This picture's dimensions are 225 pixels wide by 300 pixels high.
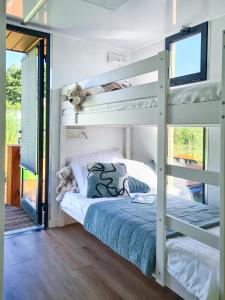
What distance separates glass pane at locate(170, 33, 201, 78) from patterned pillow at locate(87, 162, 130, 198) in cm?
127

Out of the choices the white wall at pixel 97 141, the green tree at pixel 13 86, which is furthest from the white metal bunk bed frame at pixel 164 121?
the green tree at pixel 13 86

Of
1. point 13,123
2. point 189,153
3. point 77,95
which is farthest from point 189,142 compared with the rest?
point 13,123

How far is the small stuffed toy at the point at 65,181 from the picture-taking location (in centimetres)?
290

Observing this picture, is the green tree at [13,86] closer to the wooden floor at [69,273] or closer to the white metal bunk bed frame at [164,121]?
the wooden floor at [69,273]

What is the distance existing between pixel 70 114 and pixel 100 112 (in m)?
0.63

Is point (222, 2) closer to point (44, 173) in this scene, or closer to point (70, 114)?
point (70, 114)

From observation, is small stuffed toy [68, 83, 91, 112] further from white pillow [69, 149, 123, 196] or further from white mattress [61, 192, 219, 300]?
white mattress [61, 192, 219, 300]

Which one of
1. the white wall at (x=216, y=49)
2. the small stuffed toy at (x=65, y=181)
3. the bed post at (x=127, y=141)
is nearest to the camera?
the white wall at (x=216, y=49)

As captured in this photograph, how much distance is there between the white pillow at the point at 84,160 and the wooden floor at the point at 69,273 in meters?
0.57

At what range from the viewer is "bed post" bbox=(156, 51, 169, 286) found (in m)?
1.48

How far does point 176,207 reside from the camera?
208cm

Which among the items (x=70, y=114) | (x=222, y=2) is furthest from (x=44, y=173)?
(x=222, y=2)

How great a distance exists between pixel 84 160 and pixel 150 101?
1.59m

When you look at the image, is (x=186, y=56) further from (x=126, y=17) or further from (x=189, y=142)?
(x=189, y=142)
